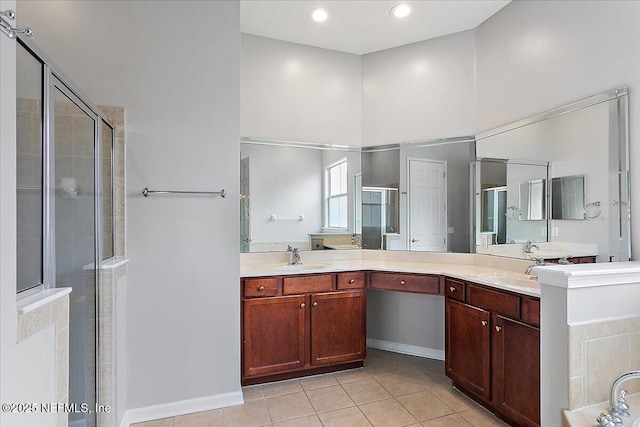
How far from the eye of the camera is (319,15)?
2.89 meters

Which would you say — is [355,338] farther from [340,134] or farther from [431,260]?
[340,134]

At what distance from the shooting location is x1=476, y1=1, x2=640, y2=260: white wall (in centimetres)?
192

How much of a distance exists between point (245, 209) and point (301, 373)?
1432 millimetres

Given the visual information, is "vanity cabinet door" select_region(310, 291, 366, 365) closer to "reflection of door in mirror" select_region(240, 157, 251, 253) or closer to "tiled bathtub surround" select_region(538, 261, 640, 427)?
"reflection of door in mirror" select_region(240, 157, 251, 253)

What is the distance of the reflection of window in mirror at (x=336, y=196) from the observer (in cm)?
341

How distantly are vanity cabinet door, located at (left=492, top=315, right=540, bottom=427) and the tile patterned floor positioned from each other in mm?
224

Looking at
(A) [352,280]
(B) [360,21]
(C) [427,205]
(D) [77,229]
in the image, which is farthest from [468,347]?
(B) [360,21]

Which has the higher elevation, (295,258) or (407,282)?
(295,258)

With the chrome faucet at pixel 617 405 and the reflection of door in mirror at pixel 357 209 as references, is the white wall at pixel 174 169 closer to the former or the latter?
the reflection of door in mirror at pixel 357 209

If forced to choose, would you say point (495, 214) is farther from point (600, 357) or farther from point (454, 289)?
point (600, 357)

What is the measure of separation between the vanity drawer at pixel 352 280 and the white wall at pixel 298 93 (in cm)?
132

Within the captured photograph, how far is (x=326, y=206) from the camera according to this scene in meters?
3.40

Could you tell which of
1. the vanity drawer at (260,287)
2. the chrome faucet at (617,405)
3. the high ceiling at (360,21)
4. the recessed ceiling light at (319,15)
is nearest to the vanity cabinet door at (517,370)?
the chrome faucet at (617,405)

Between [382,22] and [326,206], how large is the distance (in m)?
1.68
